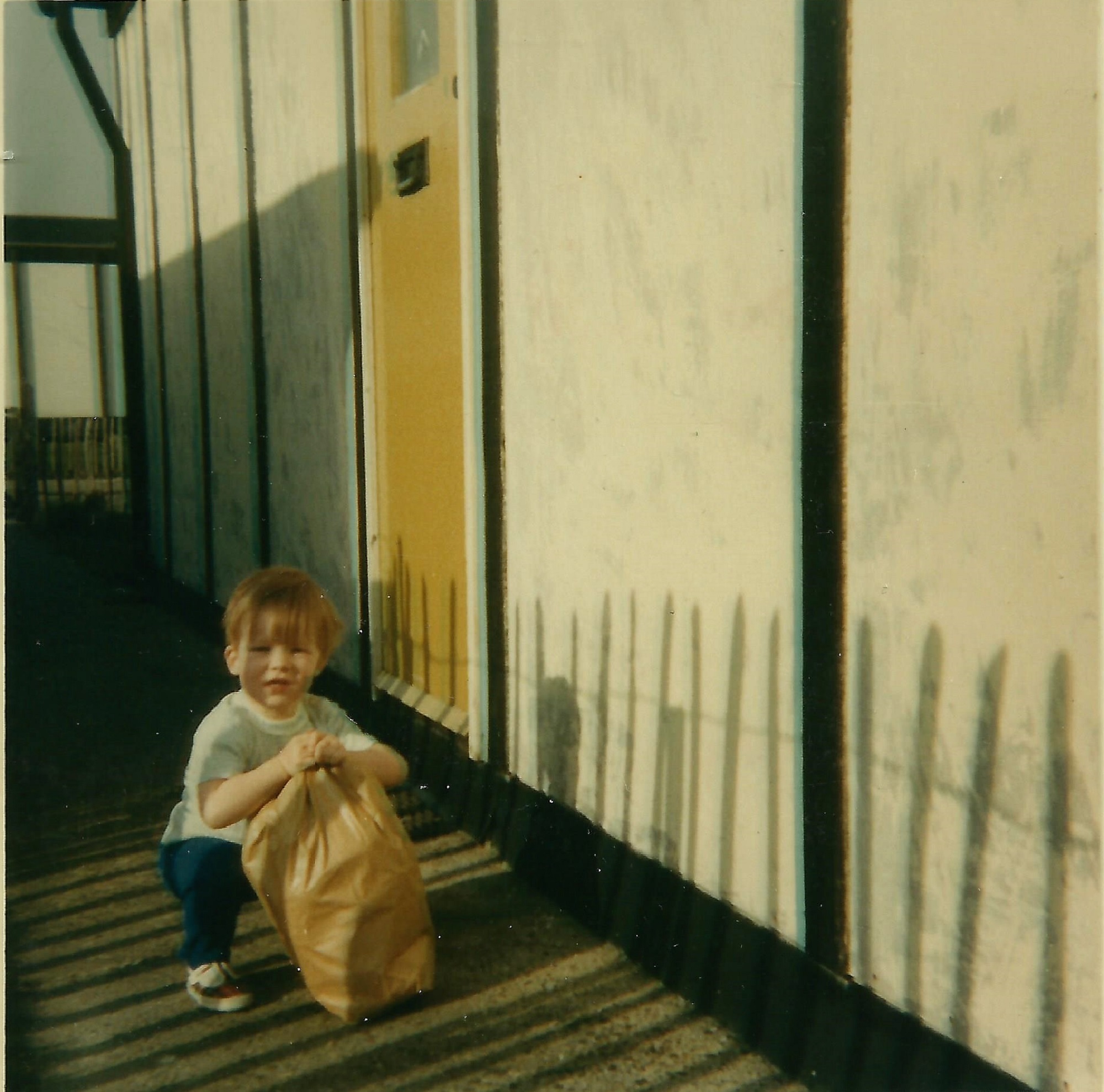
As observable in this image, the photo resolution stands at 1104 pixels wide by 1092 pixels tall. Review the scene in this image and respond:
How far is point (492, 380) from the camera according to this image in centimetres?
366

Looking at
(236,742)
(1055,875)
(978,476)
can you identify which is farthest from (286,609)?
(1055,875)

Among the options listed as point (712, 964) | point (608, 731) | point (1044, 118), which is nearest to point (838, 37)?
point (1044, 118)

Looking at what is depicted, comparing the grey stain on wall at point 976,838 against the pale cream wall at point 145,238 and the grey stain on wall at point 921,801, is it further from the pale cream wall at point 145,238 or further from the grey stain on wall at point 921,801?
the pale cream wall at point 145,238

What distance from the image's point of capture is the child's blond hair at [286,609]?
2781 millimetres

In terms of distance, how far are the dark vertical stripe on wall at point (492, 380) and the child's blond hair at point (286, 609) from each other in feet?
2.97

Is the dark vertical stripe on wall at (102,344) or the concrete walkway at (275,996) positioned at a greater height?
the dark vertical stripe on wall at (102,344)

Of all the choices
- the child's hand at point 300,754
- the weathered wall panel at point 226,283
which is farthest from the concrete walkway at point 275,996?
the weathered wall panel at point 226,283

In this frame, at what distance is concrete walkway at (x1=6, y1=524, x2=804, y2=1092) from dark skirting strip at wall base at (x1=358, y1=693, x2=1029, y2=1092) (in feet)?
0.18

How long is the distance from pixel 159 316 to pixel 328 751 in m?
6.61

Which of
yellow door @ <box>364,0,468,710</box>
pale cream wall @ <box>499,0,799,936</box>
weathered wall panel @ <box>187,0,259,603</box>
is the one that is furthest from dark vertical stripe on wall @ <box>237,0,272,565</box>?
pale cream wall @ <box>499,0,799,936</box>

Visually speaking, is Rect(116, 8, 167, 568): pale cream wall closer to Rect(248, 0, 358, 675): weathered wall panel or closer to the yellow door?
Rect(248, 0, 358, 675): weathered wall panel

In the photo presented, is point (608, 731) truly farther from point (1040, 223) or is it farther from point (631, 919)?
point (1040, 223)

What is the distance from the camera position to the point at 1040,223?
1814 mm

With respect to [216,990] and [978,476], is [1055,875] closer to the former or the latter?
[978,476]
